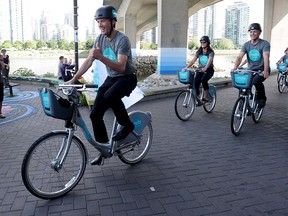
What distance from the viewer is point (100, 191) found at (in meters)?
3.75

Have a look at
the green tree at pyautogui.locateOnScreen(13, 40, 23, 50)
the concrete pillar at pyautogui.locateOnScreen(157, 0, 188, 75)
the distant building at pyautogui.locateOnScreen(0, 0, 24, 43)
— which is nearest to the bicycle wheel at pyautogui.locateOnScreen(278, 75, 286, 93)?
the concrete pillar at pyautogui.locateOnScreen(157, 0, 188, 75)

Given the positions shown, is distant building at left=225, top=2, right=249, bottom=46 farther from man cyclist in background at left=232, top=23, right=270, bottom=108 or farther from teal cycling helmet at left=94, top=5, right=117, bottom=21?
teal cycling helmet at left=94, top=5, right=117, bottom=21

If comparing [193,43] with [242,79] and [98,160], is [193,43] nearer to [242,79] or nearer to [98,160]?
[242,79]

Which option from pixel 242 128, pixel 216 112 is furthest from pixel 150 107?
pixel 242 128

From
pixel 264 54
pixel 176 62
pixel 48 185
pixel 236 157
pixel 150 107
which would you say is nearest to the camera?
pixel 48 185

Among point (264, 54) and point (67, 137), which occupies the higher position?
point (264, 54)

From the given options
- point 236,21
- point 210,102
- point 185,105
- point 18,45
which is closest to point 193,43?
point 236,21

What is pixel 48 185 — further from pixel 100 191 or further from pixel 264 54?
pixel 264 54

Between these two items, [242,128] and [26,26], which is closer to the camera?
[242,128]

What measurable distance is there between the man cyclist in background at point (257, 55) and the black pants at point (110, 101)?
3.17 metres

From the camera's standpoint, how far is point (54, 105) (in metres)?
3.29

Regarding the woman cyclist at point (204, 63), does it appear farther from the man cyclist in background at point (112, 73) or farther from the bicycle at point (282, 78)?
the bicycle at point (282, 78)

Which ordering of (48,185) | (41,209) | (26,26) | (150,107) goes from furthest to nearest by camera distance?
(26,26), (150,107), (48,185), (41,209)

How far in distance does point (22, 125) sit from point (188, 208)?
480 centimetres
